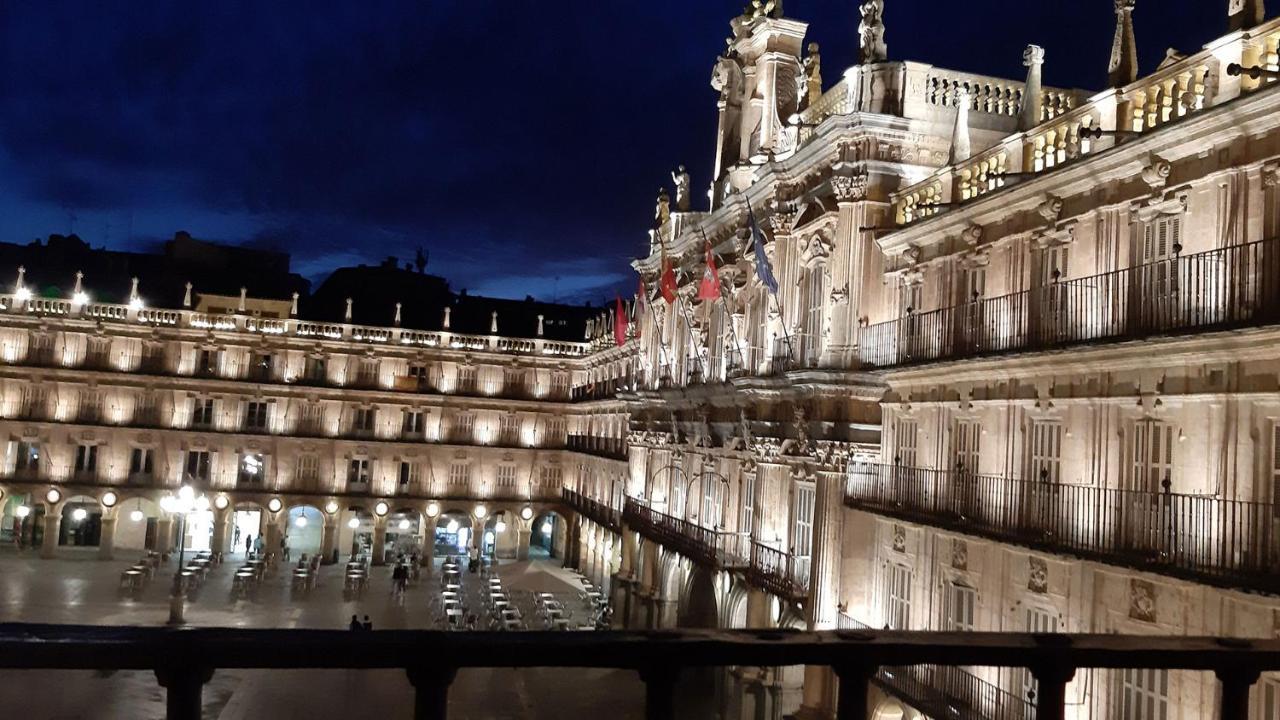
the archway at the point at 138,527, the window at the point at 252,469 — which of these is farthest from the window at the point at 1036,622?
the archway at the point at 138,527

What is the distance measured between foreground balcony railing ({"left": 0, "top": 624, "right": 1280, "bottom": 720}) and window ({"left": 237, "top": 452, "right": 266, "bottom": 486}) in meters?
61.4

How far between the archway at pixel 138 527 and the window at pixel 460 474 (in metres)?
16.8

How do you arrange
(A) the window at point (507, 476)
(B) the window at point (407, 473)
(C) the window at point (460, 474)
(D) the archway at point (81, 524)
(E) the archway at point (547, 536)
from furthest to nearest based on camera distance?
(E) the archway at point (547, 536) → (A) the window at point (507, 476) → (C) the window at point (460, 474) → (B) the window at point (407, 473) → (D) the archway at point (81, 524)

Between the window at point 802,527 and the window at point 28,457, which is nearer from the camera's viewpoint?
the window at point 802,527

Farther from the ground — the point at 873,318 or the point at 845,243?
the point at 845,243

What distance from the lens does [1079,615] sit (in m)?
15.2

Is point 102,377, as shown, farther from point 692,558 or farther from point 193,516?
point 692,558

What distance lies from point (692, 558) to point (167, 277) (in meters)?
53.6

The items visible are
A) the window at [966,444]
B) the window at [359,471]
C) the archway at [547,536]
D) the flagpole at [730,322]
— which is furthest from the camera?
the archway at [547,536]

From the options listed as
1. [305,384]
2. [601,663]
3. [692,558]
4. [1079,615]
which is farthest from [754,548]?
[305,384]

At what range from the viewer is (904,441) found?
21.9 metres

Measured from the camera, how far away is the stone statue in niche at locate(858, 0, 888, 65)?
24.0m

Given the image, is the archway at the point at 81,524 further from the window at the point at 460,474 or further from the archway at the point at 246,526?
the window at the point at 460,474

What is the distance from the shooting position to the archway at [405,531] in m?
63.2
